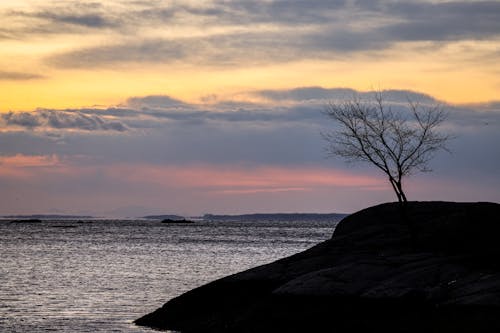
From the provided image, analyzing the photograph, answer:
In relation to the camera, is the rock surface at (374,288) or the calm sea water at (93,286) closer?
the rock surface at (374,288)

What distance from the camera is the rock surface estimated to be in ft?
99.1

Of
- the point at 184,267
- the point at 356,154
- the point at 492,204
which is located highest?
the point at 356,154

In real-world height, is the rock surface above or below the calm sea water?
above

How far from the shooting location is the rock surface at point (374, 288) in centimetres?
3020

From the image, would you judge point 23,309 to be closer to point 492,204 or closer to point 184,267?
point 492,204

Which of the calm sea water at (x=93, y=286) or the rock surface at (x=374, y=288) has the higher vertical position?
the rock surface at (x=374, y=288)

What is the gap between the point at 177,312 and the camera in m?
40.5

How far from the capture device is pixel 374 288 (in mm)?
33500

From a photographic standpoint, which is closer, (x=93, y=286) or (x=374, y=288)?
(x=374, y=288)

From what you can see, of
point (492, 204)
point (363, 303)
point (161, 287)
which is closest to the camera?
point (363, 303)

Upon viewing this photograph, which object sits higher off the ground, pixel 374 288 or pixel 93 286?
pixel 374 288

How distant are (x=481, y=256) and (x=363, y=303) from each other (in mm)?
7377

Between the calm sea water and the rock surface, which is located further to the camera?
the calm sea water

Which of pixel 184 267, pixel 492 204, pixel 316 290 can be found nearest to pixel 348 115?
pixel 492 204
